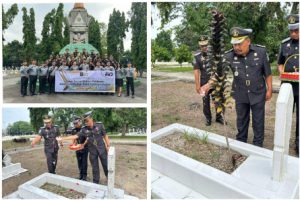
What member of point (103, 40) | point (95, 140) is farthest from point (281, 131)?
Answer: point (103, 40)

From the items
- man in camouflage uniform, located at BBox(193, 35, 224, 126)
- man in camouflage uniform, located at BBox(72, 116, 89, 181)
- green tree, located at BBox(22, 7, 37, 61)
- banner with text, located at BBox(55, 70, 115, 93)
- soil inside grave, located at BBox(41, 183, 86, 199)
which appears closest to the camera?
soil inside grave, located at BBox(41, 183, 86, 199)

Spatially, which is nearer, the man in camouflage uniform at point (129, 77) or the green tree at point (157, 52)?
the man in camouflage uniform at point (129, 77)

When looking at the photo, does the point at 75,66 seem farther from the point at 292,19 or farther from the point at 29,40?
the point at 292,19

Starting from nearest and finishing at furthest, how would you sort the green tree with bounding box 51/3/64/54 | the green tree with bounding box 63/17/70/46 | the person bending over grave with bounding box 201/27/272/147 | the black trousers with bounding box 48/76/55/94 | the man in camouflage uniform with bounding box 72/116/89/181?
the person bending over grave with bounding box 201/27/272/147, the man in camouflage uniform with bounding box 72/116/89/181, the black trousers with bounding box 48/76/55/94, the green tree with bounding box 51/3/64/54, the green tree with bounding box 63/17/70/46

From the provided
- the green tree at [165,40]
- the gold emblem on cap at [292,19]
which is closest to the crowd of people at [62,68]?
the green tree at [165,40]

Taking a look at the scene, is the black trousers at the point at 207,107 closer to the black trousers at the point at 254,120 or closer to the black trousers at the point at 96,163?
the black trousers at the point at 254,120

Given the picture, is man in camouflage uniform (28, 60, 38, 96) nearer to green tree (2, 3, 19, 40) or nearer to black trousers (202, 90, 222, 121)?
green tree (2, 3, 19, 40)

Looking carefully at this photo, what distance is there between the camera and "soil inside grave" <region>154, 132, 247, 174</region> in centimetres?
261

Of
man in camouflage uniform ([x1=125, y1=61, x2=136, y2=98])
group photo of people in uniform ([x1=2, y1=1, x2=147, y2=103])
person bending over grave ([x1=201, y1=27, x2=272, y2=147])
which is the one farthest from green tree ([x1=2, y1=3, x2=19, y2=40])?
person bending over grave ([x1=201, y1=27, x2=272, y2=147])

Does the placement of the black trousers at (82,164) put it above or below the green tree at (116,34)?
below

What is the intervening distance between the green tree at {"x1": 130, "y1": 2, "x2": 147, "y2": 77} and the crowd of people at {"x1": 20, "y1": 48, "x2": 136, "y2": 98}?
0.51ft

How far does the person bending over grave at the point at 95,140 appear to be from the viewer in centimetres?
319

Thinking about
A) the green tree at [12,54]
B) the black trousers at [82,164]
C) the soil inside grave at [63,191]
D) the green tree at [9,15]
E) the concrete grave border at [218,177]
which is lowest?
the soil inside grave at [63,191]

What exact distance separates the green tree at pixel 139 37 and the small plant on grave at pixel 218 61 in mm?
1338
